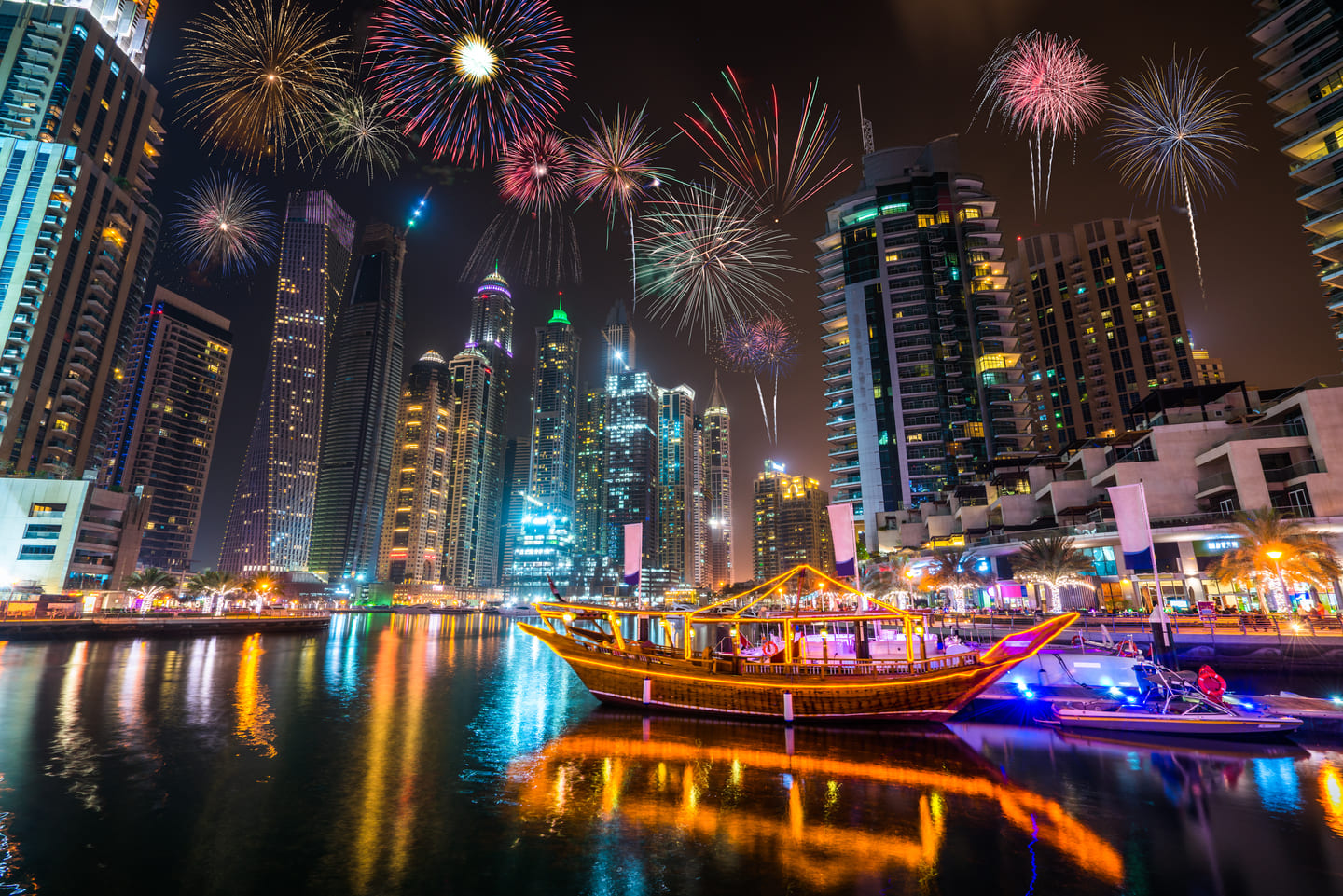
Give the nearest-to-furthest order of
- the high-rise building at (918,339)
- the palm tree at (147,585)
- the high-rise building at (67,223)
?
the palm tree at (147,585) < the high-rise building at (67,223) < the high-rise building at (918,339)

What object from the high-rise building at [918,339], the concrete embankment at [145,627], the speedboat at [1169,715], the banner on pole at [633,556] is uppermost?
the high-rise building at [918,339]

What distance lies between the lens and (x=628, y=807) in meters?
15.9

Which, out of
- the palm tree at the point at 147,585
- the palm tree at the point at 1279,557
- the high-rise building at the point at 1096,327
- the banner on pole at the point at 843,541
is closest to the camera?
the banner on pole at the point at 843,541

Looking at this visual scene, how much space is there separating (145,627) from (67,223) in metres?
66.8

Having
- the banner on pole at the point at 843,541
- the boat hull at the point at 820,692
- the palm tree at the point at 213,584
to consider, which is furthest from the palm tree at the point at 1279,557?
the palm tree at the point at 213,584

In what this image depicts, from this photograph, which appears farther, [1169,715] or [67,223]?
[67,223]

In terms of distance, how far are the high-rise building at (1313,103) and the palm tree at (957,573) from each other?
45.9m

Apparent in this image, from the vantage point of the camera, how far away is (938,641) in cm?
3400

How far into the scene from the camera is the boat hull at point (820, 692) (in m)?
25.3

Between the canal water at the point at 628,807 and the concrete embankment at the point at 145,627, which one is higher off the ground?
the concrete embankment at the point at 145,627

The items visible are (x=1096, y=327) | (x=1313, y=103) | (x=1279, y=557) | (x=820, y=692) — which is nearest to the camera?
(x=820, y=692)

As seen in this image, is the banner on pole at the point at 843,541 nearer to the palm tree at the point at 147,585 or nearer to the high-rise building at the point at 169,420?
the palm tree at the point at 147,585

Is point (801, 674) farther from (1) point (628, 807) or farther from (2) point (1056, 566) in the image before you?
(2) point (1056, 566)

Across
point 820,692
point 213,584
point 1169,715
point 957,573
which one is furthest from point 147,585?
point 1169,715
